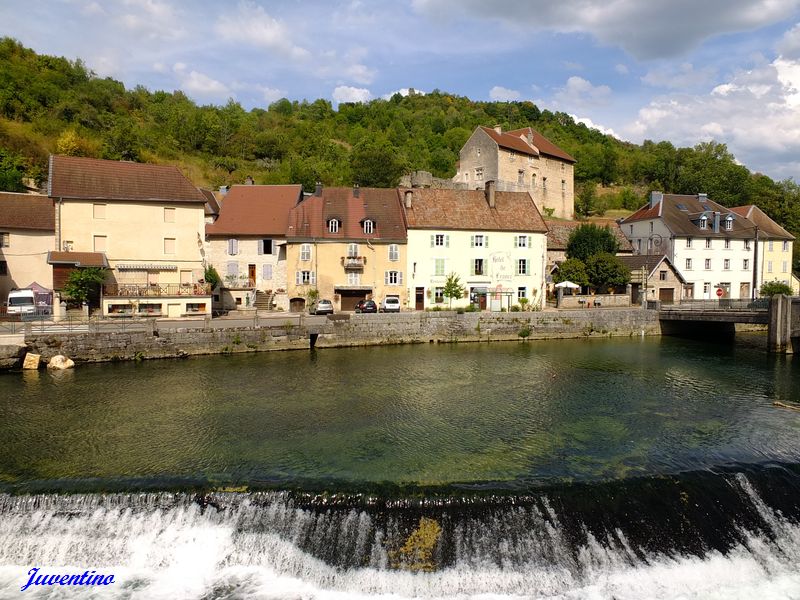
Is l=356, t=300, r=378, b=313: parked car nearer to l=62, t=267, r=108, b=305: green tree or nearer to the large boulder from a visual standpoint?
l=62, t=267, r=108, b=305: green tree

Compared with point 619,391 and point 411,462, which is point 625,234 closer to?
point 619,391

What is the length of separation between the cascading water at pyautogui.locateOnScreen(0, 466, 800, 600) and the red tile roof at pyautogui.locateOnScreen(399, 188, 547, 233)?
3065cm

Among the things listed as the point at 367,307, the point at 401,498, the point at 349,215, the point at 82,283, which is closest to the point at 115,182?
the point at 82,283

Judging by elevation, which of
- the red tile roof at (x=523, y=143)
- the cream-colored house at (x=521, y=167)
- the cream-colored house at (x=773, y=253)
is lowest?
the cream-colored house at (x=773, y=253)

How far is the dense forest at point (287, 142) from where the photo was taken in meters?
58.9

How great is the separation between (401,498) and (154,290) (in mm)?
26423

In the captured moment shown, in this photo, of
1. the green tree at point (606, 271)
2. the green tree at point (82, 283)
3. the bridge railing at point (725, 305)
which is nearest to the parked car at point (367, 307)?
the green tree at point (82, 283)

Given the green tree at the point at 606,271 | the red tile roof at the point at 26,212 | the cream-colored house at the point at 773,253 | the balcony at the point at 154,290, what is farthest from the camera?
the cream-colored house at the point at 773,253

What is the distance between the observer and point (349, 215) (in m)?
40.1

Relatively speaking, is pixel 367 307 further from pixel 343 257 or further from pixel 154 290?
pixel 154 290

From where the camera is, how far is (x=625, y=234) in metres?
54.0

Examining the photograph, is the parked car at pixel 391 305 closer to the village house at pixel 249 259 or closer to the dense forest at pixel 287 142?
the village house at pixel 249 259

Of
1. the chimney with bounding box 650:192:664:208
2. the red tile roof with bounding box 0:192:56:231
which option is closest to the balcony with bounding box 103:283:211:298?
the red tile roof with bounding box 0:192:56:231

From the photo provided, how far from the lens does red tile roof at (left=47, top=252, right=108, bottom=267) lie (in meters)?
30.3
